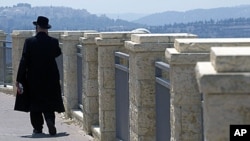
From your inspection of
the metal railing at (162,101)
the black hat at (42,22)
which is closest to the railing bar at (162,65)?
the metal railing at (162,101)

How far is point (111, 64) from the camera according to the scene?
35.5 feet

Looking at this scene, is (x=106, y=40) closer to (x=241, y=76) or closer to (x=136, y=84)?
(x=136, y=84)

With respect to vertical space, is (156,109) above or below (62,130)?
above

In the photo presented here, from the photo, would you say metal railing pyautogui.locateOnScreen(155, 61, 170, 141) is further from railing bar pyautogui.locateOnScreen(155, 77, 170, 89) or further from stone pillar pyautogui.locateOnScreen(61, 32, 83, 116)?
stone pillar pyautogui.locateOnScreen(61, 32, 83, 116)

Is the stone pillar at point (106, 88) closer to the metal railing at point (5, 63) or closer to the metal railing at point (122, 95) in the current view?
the metal railing at point (122, 95)

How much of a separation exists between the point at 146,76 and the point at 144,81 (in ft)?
0.19

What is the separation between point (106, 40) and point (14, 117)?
5.14 m

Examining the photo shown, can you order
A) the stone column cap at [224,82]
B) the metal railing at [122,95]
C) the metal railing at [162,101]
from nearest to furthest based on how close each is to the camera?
the stone column cap at [224,82], the metal railing at [162,101], the metal railing at [122,95]

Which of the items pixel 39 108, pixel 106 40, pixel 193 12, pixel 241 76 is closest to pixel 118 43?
pixel 106 40

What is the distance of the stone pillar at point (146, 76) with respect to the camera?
8078mm

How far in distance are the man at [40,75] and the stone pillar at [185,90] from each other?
5751mm

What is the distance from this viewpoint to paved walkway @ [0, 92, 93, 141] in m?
12.0

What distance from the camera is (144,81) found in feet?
27.0

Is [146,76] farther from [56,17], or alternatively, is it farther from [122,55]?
[56,17]
